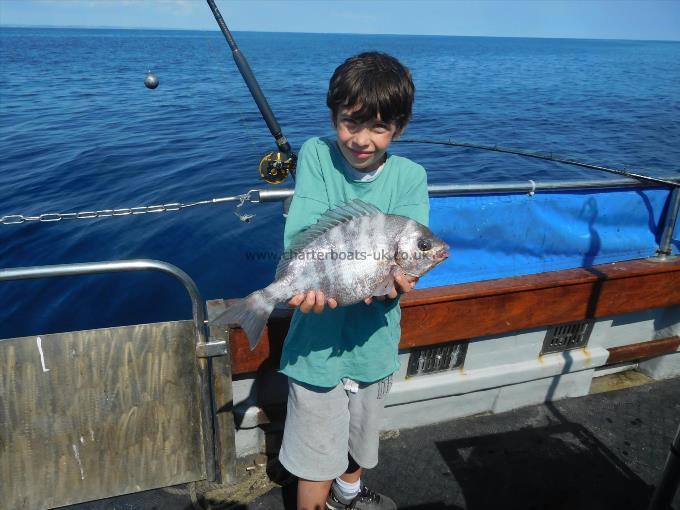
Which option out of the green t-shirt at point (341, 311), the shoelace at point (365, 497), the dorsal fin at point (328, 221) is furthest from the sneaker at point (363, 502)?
the dorsal fin at point (328, 221)

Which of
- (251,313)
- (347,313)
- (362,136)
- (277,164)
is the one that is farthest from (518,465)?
(277,164)

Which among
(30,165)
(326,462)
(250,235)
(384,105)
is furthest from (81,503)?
(30,165)

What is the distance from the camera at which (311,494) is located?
2926mm

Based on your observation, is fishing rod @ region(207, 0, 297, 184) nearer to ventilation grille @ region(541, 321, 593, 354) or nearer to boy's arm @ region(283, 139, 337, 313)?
boy's arm @ region(283, 139, 337, 313)

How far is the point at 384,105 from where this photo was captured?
2305 millimetres

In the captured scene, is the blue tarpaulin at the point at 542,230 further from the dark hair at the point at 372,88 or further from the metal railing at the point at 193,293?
the metal railing at the point at 193,293

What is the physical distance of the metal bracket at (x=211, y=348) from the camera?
9.89ft

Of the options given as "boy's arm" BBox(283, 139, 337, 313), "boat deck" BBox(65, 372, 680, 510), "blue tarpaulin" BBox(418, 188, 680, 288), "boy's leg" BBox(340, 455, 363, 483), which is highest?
"boy's arm" BBox(283, 139, 337, 313)

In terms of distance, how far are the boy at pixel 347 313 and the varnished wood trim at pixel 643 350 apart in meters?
2.87

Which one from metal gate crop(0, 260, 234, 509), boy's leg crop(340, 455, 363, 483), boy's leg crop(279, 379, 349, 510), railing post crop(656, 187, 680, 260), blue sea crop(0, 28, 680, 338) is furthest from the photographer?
blue sea crop(0, 28, 680, 338)

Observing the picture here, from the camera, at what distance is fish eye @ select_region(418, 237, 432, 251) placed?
8.16 ft

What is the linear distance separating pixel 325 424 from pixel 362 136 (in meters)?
1.64

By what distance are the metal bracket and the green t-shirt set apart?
603 millimetres

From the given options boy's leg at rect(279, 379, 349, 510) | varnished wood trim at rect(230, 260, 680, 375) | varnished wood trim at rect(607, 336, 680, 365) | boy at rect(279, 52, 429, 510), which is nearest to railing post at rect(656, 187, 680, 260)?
varnished wood trim at rect(230, 260, 680, 375)
